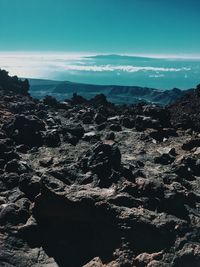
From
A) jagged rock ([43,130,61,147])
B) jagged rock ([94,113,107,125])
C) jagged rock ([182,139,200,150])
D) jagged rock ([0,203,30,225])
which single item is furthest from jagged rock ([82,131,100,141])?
jagged rock ([0,203,30,225])

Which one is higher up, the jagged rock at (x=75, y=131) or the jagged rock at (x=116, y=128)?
the jagged rock at (x=116, y=128)

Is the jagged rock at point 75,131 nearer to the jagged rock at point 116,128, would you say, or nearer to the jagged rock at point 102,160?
the jagged rock at point 116,128

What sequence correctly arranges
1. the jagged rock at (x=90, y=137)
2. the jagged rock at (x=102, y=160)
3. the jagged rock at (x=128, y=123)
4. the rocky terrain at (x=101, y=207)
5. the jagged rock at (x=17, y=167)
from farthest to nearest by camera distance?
the jagged rock at (x=128, y=123)
the jagged rock at (x=90, y=137)
the jagged rock at (x=17, y=167)
the jagged rock at (x=102, y=160)
the rocky terrain at (x=101, y=207)

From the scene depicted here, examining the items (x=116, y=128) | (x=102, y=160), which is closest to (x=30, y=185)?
(x=102, y=160)

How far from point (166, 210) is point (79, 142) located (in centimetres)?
1390

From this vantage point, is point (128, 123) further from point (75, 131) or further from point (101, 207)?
point (101, 207)

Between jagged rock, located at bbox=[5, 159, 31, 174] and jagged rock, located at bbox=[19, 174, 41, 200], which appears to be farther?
jagged rock, located at bbox=[5, 159, 31, 174]

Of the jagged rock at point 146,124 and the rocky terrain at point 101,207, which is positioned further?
the jagged rock at point 146,124

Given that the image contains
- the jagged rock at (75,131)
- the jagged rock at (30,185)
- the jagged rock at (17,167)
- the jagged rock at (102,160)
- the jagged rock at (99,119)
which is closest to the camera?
the jagged rock at (30,185)

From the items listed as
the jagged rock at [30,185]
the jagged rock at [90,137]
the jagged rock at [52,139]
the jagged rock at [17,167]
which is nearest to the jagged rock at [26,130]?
the jagged rock at [52,139]

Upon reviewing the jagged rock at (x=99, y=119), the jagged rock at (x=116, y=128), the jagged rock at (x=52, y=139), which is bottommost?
the jagged rock at (x=52, y=139)

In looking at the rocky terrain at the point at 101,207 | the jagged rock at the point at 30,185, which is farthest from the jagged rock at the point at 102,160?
the jagged rock at the point at 30,185

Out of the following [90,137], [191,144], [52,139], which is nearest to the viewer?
[191,144]

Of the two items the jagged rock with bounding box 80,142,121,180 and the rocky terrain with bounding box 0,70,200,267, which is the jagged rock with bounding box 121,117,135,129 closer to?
the rocky terrain with bounding box 0,70,200,267
